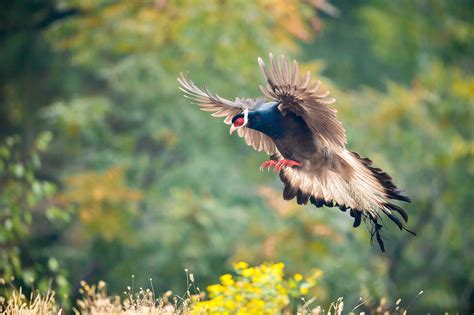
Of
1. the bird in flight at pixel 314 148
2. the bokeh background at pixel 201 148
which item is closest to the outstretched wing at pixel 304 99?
the bird in flight at pixel 314 148

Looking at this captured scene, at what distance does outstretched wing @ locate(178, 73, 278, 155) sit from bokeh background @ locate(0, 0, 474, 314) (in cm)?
604

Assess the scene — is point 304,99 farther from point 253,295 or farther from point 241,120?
point 253,295

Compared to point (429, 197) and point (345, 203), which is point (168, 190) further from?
point (345, 203)

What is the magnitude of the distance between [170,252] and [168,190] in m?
1.43

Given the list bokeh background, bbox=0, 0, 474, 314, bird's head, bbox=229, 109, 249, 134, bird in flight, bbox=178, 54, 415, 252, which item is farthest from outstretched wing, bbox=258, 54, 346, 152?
bokeh background, bbox=0, 0, 474, 314

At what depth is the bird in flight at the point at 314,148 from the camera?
5043 mm

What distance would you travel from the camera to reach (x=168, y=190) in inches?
541

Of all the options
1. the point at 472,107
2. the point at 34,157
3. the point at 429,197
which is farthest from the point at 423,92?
the point at 34,157

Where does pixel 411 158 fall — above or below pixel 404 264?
above

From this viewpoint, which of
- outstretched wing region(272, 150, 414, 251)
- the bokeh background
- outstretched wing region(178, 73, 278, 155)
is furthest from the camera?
the bokeh background

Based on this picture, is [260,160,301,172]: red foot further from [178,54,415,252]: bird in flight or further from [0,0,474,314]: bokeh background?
[0,0,474,314]: bokeh background

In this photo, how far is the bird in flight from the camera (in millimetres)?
5043

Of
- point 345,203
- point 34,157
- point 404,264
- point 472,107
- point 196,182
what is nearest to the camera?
point 345,203

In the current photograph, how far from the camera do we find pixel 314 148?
17.6 ft
